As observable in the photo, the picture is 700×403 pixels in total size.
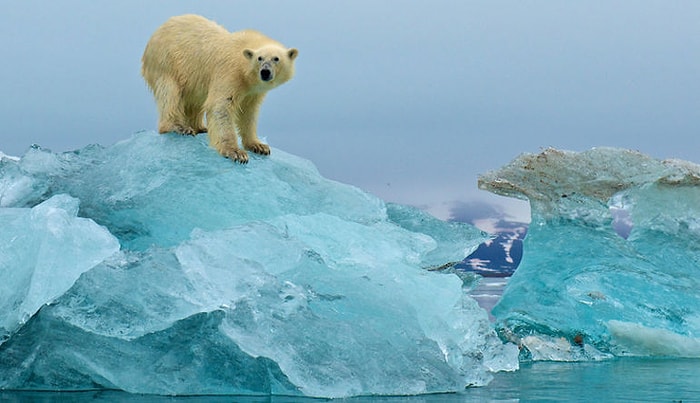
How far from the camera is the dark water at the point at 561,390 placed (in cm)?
622

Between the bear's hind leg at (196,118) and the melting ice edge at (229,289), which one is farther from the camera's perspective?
the bear's hind leg at (196,118)

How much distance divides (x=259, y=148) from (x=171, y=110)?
0.85 m

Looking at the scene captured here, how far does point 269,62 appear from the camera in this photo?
26.3ft

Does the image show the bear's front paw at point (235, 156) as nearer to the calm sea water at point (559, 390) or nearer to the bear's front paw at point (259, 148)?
the bear's front paw at point (259, 148)

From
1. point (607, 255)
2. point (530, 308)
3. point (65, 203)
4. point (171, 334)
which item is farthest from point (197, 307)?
point (607, 255)

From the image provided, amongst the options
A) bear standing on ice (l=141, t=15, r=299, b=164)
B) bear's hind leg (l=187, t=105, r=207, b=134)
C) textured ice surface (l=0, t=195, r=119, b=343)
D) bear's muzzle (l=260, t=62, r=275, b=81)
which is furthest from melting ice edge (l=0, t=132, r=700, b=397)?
bear's muzzle (l=260, t=62, r=275, b=81)

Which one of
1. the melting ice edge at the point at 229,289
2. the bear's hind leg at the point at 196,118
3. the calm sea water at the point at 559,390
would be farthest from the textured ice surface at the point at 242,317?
the bear's hind leg at the point at 196,118

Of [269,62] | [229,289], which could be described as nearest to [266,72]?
[269,62]

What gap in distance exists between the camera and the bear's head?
8008 millimetres

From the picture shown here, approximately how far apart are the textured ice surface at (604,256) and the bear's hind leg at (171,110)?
10.9ft

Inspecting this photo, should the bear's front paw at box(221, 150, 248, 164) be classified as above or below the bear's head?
below

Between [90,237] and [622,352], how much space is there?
5.30 metres

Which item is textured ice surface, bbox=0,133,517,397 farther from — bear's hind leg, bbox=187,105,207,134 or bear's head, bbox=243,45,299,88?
bear's hind leg, bbox=187,105,207,134

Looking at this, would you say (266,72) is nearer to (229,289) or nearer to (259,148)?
(259,148)
